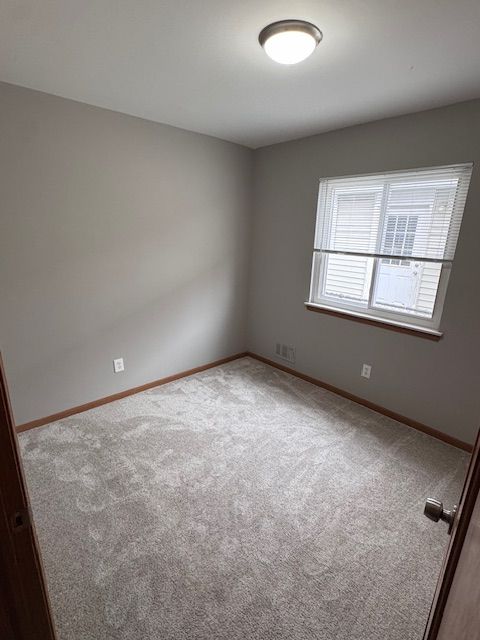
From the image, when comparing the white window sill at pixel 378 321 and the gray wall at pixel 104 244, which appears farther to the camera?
the white window sill at pixel 378 321

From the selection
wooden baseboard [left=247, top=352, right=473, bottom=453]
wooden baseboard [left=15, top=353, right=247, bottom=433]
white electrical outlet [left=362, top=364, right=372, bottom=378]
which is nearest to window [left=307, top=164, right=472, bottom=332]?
white electrical outlet [left=362, top=364, right=372, bottom=378]

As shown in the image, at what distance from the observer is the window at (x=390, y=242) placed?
89.4 inches

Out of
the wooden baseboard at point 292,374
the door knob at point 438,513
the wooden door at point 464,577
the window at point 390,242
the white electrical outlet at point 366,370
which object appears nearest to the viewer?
the wooden door at point 464,577

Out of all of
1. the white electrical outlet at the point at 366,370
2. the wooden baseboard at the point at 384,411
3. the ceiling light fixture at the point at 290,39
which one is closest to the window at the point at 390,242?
the white electrical outlet at the point at 366,370

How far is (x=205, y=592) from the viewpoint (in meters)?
1.35

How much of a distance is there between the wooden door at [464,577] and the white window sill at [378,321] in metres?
1.92

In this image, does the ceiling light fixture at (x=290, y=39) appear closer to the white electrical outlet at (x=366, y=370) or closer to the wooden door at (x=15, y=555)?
the wooden door at (x=15, y=555)

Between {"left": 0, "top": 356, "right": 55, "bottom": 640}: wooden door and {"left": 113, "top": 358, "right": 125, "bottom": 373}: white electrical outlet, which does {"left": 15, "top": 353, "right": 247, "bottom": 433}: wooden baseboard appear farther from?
{"left": 0, "top": 356, "right": 55, "bottom": 640}: wooden door

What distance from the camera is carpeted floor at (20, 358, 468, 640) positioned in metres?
1.28

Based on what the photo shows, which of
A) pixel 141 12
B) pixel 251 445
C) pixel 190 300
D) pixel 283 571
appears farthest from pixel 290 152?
pixel 283 571

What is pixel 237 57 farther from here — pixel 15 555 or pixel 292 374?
pixel 292 374

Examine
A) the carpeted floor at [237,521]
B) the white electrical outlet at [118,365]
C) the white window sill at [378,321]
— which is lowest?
the carpeted floor at [237,521]

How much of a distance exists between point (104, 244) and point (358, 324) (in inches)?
86.9

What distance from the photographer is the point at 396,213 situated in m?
2.50
